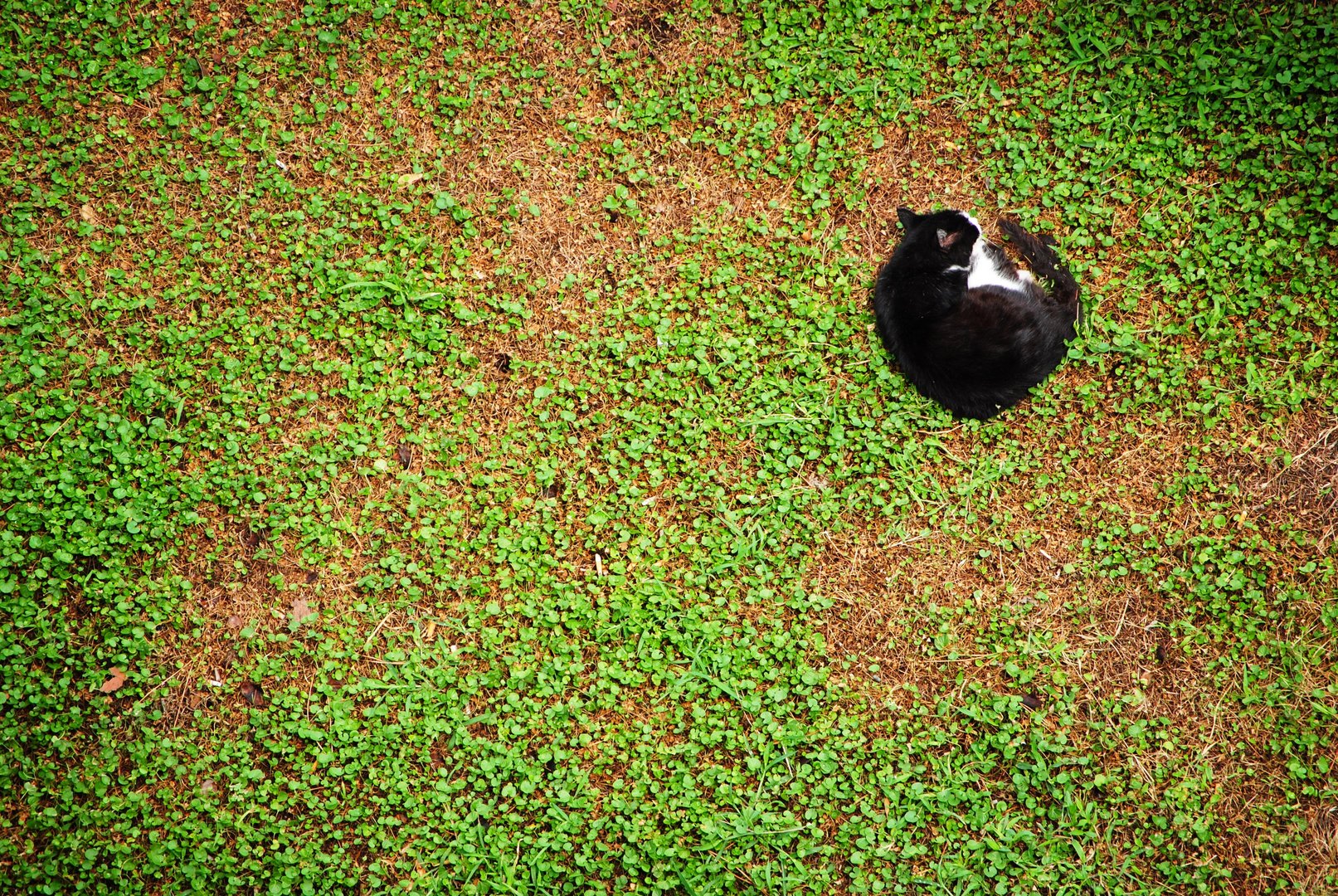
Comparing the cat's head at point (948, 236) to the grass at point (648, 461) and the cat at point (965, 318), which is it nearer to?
the cat at point (965, 318)

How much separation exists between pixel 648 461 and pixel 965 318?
5.67 feet

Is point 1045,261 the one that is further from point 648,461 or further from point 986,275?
point 648,461

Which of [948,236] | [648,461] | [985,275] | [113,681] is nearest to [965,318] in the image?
[985,275]

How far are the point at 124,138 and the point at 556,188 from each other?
7.81 feet

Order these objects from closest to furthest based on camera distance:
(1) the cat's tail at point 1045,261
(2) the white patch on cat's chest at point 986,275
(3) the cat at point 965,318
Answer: (3) the cat at point 965,318, (2) the white patch on cat's chest at point 986,275, (1) the cat's tail at point 1045,261

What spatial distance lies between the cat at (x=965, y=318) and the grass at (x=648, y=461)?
0.23 m

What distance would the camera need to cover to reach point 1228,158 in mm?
3932

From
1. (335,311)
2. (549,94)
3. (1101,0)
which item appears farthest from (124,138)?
(1101,0)

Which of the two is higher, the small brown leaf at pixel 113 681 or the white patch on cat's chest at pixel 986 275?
the white patch on cat's chest at pixel 986 275

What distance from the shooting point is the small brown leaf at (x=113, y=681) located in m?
3.73

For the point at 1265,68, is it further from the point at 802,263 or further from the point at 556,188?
the point at 556,188

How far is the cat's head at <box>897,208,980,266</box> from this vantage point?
3621 millimetres

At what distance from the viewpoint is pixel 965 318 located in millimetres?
3561

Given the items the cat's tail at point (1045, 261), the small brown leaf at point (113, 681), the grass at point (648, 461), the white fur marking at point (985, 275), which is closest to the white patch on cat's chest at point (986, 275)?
the white fur marking at point (985, 275)
